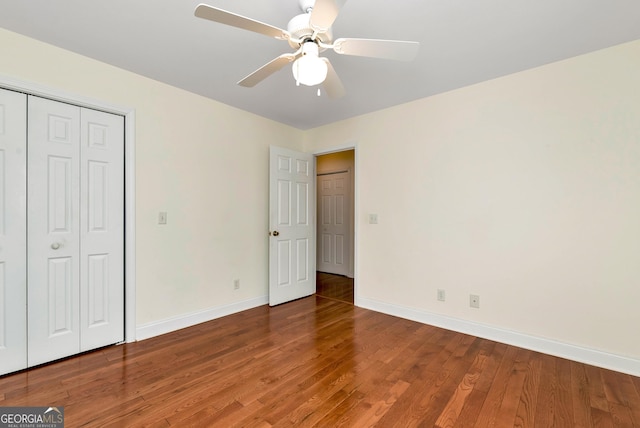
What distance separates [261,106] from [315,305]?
8.32 ft

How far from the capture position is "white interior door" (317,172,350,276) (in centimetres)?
550

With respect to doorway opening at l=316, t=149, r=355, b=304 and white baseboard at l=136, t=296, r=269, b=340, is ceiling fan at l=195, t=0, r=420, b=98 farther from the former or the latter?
doorway opening at l=316, t=149, r=355, b=304

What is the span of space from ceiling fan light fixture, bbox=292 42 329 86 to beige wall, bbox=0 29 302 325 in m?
1.90

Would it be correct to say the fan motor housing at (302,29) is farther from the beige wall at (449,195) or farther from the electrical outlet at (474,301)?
the electrical outlet at (474,301)

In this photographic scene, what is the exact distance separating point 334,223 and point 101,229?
12.7 feet

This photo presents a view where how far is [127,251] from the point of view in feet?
8.55

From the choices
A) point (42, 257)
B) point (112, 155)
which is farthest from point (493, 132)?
point (42, 257)

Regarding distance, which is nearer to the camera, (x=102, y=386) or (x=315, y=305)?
(x=102, y=386)

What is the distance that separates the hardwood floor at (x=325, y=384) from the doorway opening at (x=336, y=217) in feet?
8.65

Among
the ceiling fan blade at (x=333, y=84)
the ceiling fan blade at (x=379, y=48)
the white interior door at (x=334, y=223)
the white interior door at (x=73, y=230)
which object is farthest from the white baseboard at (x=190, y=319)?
the ceiling fan blade at (x=379, y=48)

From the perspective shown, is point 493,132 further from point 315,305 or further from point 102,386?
point 102,386

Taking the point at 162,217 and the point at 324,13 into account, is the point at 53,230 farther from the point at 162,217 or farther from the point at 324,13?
the point at 324,13

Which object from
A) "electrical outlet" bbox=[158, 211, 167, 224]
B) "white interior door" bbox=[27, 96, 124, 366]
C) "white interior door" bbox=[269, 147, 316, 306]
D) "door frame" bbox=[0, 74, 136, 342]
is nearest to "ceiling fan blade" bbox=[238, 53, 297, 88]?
"door frame" bbox=[0, 74, 136, 342]

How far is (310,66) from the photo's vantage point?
1531 mm
